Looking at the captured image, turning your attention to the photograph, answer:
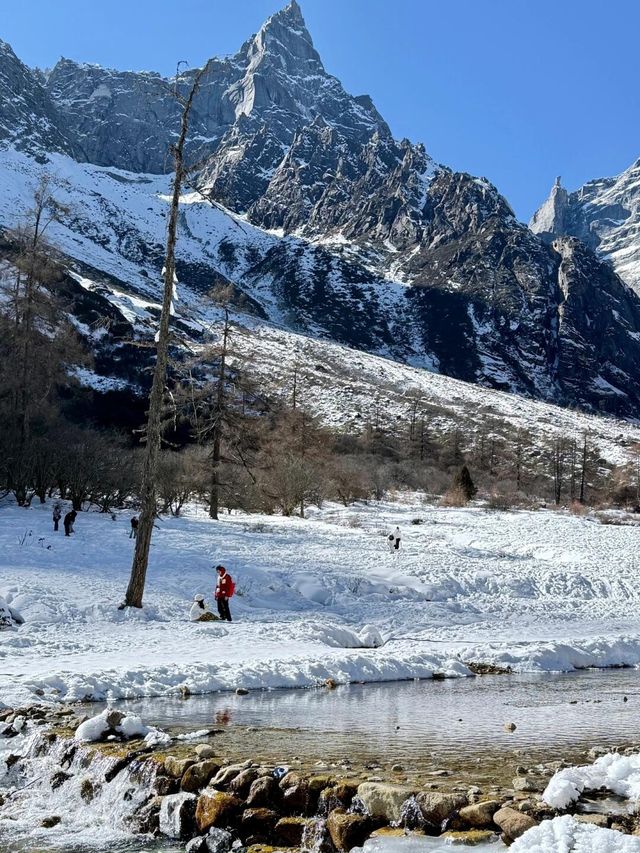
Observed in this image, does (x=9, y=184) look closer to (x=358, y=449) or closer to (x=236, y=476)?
(x=358, y=449)

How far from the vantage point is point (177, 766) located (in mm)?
6820

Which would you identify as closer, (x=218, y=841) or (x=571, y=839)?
(x=571, y=839)

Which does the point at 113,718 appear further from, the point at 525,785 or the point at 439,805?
the point at 525,785

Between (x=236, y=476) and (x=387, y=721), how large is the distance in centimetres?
3282

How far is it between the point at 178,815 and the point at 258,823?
86 centimetres

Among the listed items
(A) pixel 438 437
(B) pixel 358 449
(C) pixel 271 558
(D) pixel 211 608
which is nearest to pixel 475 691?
(D) pixel 211 608

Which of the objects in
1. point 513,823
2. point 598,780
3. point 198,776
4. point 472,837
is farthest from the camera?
point 198,776

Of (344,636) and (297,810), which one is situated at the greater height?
(297,810)

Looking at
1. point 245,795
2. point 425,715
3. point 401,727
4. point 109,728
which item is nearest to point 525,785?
point 245,795

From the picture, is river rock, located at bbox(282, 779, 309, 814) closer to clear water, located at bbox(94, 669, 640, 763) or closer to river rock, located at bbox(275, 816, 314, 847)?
river rock, located at bbox(275, 816, 314, 847)

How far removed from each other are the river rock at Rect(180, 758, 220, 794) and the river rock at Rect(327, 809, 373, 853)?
58.5 inches

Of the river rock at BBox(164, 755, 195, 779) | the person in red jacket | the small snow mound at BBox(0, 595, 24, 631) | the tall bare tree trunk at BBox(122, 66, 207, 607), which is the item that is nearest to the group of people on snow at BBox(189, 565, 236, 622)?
the person in red jacket

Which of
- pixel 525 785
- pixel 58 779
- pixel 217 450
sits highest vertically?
pixel 217 450

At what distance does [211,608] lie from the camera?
1939 cm
